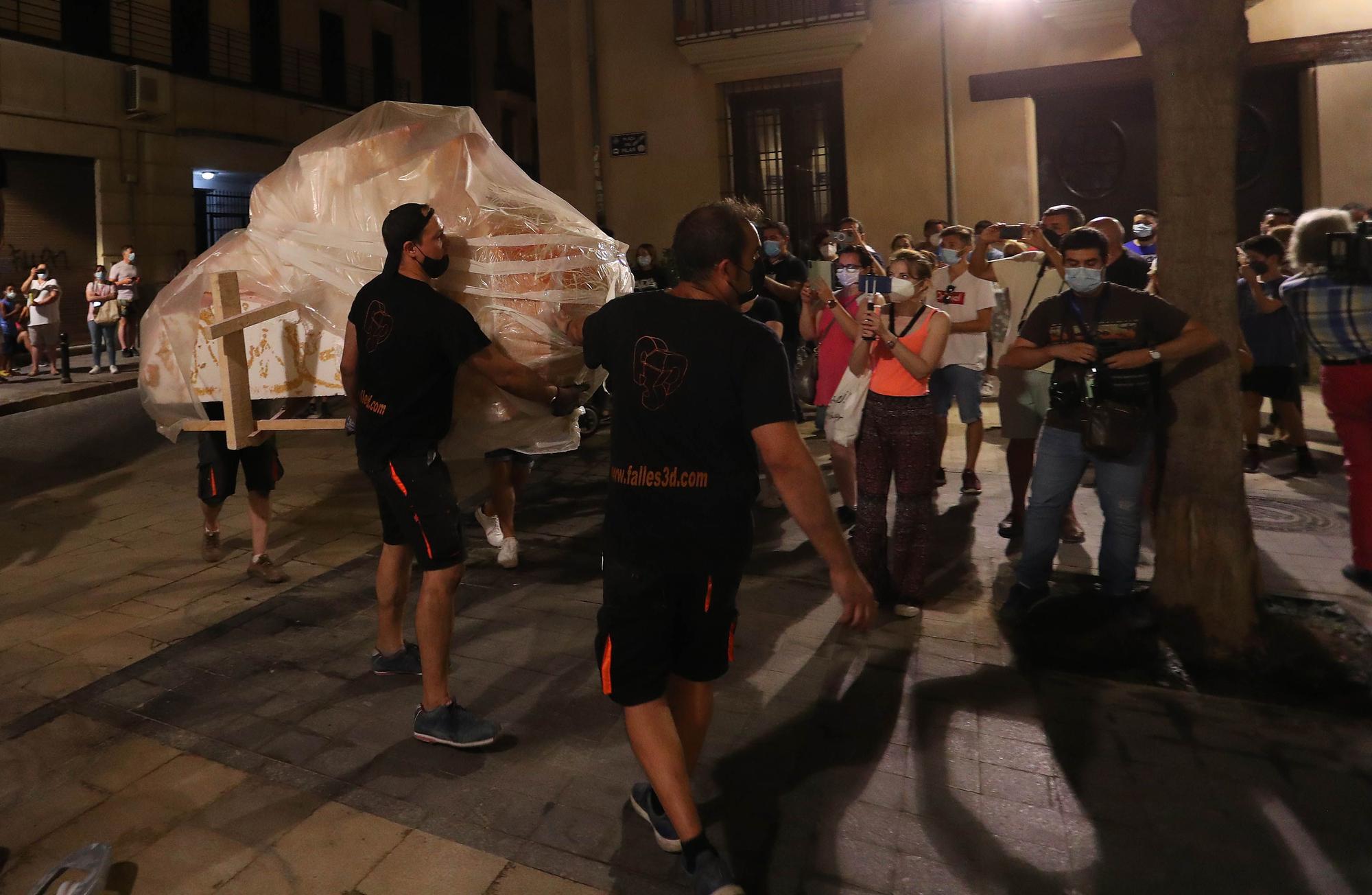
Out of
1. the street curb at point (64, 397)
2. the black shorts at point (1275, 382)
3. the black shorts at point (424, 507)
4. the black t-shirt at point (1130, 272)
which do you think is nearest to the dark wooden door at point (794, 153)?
the black shorts at point (1275, 382)

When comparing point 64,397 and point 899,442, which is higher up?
point 64,397

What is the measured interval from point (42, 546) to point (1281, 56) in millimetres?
12606

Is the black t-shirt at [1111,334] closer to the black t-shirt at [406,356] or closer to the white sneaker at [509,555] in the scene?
the black t-shirt at [406,356]

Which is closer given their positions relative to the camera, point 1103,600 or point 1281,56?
point 1103,600

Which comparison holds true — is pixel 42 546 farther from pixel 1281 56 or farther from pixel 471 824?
pixel 1281 56

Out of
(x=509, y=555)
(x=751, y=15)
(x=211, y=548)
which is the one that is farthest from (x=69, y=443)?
(x=751, y=15)

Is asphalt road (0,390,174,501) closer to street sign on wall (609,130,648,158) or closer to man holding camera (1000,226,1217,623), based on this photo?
street sign on wall (609,130,648,158)

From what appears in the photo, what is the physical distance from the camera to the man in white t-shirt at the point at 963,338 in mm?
6352

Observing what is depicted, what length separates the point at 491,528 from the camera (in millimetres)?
5891

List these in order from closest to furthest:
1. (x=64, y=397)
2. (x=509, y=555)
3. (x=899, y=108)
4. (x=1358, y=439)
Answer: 1. (x=1358, y=439)
2. (x=509, y=555)
3. (x=64, y=397)
4. (x=899, y=108)

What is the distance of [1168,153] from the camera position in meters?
4.27

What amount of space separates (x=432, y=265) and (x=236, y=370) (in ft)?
4.47

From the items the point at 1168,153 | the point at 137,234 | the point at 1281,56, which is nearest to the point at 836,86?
the point at 1281,56

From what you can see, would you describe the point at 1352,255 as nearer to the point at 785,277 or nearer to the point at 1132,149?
the point at 785,277
